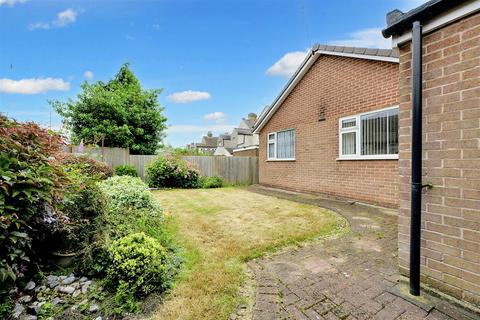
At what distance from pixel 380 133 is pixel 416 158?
5.25m

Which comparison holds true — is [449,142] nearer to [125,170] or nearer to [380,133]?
[380,133]

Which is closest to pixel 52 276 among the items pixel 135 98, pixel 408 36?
pixel 408 36

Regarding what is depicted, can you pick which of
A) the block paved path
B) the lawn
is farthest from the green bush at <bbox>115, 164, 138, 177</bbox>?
the block paved path

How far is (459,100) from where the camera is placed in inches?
82.4

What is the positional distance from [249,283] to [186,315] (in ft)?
2.67

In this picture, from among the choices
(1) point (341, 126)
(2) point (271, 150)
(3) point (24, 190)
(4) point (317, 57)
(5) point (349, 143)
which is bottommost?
(3) point (24, 190)

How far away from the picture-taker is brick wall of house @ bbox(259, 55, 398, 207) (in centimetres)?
668

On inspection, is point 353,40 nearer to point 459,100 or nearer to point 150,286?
point 459,100

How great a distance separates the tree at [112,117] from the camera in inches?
595

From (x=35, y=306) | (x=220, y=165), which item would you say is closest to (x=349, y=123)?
(x=220, y=165)

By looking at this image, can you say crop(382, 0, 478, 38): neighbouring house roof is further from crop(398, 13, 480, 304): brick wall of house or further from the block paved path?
the block paved path

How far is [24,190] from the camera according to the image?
2.20m

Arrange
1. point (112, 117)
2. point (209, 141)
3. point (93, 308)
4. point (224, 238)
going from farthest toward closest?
1. point (209, 141)
2. point (112, 117)
3. point (224, 238)
4. point (93, 308)

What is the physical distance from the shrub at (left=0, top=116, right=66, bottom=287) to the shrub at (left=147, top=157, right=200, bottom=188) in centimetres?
854
